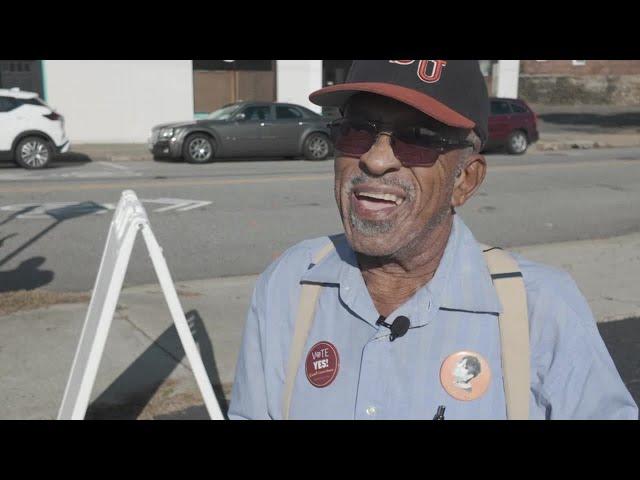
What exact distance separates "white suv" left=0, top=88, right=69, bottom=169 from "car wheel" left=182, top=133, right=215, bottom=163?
2825 mm

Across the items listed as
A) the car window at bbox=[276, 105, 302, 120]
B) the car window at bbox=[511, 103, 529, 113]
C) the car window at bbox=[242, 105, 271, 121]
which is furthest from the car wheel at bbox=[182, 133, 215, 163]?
the car window at bbox=[511, 103, 529, 113]

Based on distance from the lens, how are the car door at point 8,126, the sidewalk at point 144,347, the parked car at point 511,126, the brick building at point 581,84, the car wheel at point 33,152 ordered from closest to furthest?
1. the sidewalk at point 144,347
2. the car door at point 8,126
3. the car wheel at point 33,152
4. the parked car at point 511,126
5. the brick building at point 581,84

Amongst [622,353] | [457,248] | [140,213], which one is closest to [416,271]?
[457,248]

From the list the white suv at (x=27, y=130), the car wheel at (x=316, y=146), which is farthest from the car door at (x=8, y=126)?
the car wheel at (x=316, y=146)

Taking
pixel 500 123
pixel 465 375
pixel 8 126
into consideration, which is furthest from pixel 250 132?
pixel 465 375

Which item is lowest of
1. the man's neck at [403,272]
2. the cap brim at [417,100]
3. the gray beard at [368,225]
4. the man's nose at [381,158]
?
the man's neck at [403,272]

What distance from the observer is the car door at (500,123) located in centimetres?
2109

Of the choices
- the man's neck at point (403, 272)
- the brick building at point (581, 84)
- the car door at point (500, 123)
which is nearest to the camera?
the man's neck at point (403, 272)

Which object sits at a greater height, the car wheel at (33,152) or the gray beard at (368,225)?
the gray beard at (368,225)

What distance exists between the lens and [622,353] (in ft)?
18.7

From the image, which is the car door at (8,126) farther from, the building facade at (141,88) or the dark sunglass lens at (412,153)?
the dark sunglass lens at (412,153)

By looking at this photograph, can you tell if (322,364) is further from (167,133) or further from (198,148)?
(167,133)

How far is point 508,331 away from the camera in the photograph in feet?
5.50

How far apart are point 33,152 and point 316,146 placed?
6610mm
